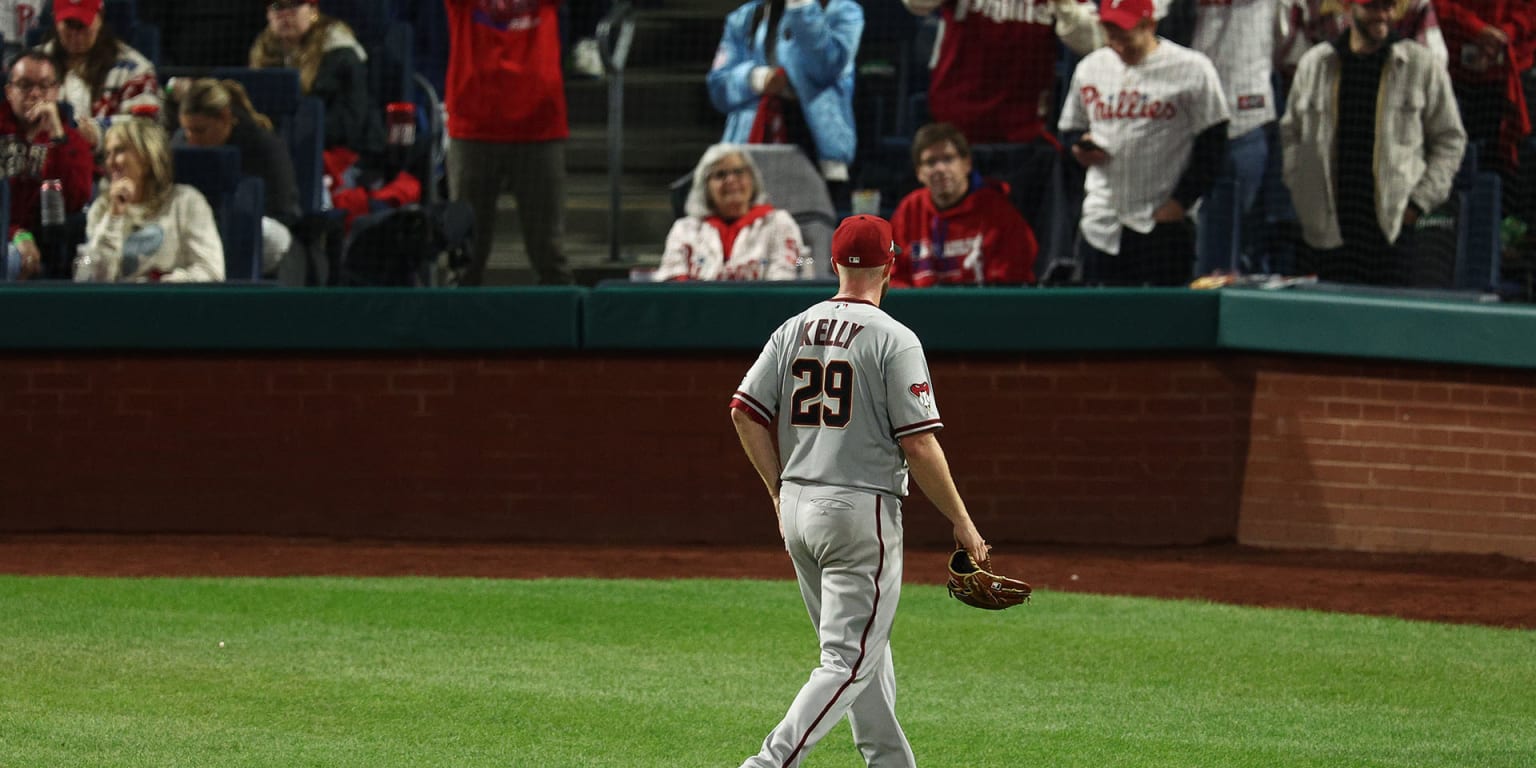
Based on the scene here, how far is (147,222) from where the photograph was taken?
9.78 meters

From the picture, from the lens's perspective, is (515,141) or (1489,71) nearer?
(1489,71)

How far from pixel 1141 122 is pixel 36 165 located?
5538mm

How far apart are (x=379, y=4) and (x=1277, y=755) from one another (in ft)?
24.9

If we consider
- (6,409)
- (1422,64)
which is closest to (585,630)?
(6,409)

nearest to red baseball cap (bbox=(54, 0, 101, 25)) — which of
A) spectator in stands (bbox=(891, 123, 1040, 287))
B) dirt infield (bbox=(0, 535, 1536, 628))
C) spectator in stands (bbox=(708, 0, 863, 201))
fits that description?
dirt infield (bbox=(0, 535, 1536, 628))

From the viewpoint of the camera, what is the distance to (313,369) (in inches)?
388

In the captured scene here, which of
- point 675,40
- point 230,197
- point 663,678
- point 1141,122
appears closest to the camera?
point 663,678

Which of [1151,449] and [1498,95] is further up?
[1498,95]

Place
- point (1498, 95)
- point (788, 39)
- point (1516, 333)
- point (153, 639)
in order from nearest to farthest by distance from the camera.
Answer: point (153, 639) → point (1516, 333) → point (1498, 95) → point (788, 39)

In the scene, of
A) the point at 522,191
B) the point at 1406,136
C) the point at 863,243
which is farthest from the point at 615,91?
the point at 863,243

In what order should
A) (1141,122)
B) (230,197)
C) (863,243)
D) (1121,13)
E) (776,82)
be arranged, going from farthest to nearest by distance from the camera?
1. (776,82)
2. (230,197)
3. (1141,122)
4. (1121,13)
5. (863,243)

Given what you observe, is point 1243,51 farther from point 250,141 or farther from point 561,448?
point 250,141

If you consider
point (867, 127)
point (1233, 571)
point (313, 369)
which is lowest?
point (1233, 571)

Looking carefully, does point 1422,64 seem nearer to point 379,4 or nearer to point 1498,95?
point 1498,95
